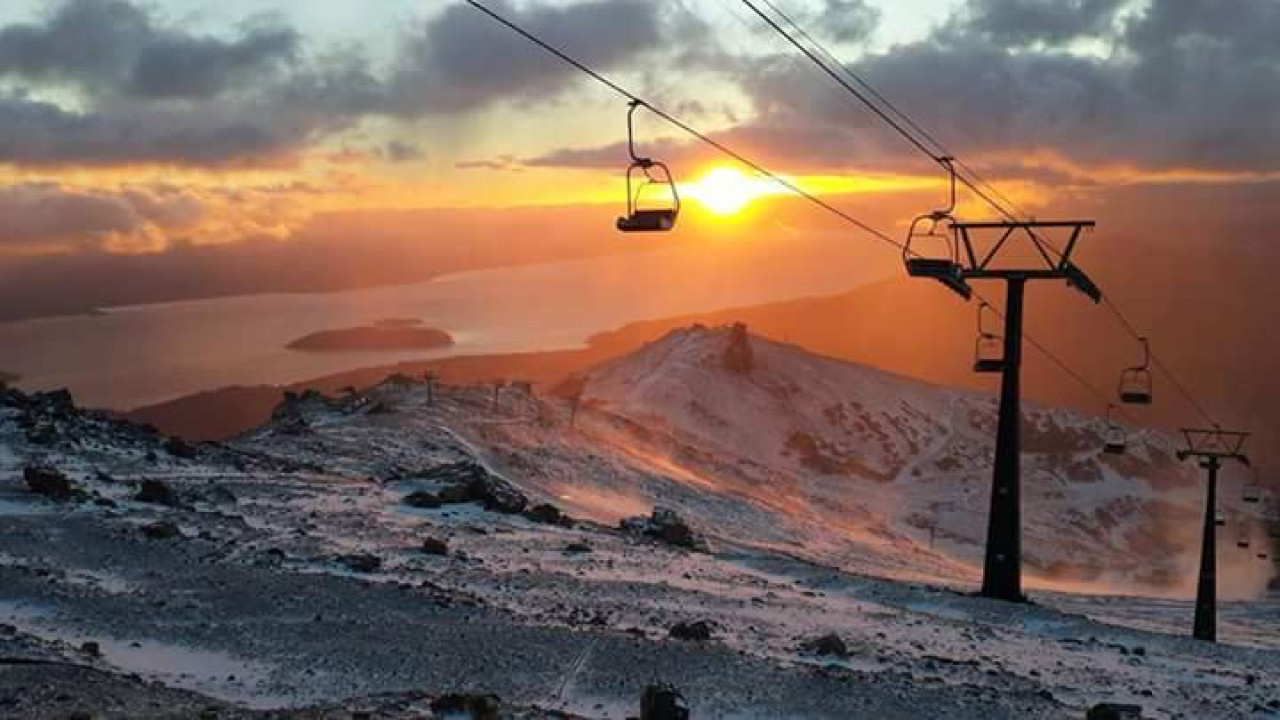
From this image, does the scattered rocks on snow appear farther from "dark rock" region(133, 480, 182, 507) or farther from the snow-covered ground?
"dark rock" region(133, 480, 182, 507)

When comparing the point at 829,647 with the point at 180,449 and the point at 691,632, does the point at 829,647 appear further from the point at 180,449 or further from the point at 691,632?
the point at 180,449

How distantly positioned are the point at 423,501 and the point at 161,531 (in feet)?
28.7

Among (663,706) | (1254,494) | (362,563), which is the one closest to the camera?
A: (663,706)

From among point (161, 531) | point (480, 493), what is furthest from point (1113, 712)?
point (480, 493)

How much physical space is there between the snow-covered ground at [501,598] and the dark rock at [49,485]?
1.34 feet

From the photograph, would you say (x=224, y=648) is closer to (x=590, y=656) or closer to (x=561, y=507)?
(x=590, y=656)

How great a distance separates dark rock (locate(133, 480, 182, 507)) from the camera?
27.0m

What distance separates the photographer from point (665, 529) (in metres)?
33.7

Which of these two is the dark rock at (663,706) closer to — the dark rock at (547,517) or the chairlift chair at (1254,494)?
the dark rock at (547,517)

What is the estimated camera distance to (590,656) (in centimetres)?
1744

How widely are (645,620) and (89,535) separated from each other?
10.8m

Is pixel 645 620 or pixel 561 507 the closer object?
pixel 645 620

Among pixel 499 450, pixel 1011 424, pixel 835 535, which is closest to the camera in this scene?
A: pixel 1011 424

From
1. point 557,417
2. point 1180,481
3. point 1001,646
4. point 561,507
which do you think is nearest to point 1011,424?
point 1001,646
